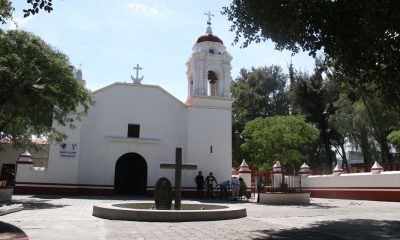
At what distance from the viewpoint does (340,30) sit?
8.42 metres

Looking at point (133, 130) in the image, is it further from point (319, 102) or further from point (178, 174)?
point (319, 102)

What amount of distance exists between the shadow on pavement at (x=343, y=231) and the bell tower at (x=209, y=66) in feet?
50.9

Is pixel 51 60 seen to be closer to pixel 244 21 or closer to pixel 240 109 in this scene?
pixel 244 21

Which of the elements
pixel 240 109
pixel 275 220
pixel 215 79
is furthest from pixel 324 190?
pixel 240 109

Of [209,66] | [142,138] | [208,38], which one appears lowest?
[142,138]

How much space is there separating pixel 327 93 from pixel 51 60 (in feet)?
91.4

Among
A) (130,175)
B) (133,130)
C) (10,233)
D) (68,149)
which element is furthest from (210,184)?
(10,233)

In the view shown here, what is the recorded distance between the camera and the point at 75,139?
23312 mm

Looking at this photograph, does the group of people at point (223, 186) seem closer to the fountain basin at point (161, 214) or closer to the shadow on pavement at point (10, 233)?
the fountain basin at point (161, 214)

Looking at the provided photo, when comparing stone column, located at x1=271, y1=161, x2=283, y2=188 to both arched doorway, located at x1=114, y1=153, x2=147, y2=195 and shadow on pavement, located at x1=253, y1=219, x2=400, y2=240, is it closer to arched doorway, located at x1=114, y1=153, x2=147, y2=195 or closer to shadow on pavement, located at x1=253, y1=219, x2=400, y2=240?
arched doorway, located at x1=114, y1=153, x2=147, y2=195

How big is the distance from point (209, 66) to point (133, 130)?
6012 millimetres

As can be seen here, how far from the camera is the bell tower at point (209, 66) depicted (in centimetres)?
2525

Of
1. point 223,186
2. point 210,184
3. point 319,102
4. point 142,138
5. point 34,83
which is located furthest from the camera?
point 319,102

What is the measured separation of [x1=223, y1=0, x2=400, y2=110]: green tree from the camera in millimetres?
7727
